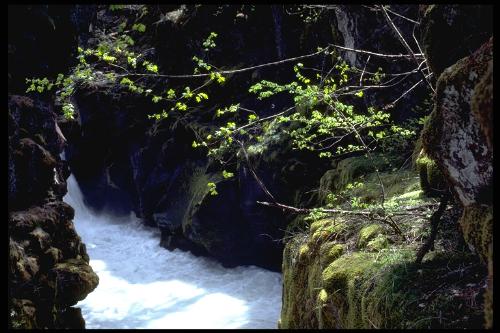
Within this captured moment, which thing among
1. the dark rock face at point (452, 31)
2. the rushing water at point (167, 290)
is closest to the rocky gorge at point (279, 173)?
the dark rock face at point (452, 31)

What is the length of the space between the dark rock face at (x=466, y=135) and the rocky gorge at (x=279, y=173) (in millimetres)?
12

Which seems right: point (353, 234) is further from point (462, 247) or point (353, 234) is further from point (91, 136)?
point (91, 136)

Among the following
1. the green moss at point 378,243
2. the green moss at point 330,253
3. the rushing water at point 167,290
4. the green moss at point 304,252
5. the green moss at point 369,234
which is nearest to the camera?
the green moss at point 378,243

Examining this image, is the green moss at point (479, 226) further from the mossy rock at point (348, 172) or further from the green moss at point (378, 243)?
the mossy rock at point (348, 172)

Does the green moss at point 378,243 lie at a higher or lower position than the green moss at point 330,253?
higher

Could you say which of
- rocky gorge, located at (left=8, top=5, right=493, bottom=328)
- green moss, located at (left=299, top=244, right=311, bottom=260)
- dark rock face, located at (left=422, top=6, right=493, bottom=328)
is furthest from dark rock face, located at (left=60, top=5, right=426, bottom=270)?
dark rock face, located at (left=422, top=6, right=493, bottom=328)

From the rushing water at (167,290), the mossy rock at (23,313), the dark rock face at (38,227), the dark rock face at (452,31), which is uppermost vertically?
the dark rock face at (452,31)

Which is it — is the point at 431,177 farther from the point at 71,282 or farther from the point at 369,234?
the point at 71,282

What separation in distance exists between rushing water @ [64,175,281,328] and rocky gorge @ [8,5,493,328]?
0.58 meters

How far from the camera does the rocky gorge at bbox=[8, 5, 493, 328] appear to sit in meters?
3.20

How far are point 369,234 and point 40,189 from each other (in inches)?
335

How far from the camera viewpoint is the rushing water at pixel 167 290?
11281mm

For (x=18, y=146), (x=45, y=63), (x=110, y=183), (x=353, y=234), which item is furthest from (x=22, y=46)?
(x=110, y=183)

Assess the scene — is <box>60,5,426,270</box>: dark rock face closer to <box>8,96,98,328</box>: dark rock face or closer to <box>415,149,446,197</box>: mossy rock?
<box>8,96,98,328</box>: dark rock face
